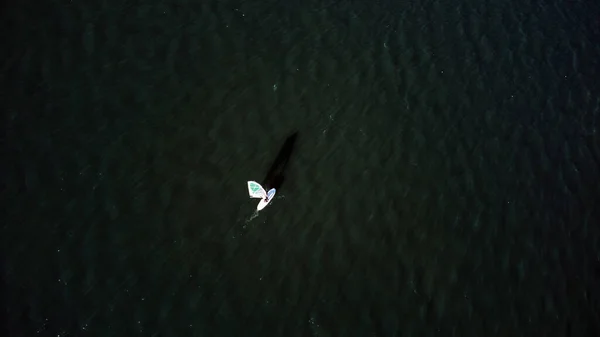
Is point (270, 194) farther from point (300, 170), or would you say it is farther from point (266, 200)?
point (300, 170)

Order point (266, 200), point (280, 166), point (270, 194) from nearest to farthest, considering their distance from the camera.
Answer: point (266, 200), point (270, 194), point (280, 166)

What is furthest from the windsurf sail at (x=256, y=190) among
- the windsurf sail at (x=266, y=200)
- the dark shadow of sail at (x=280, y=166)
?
the dark shadow of sail at (x=280, y=166)

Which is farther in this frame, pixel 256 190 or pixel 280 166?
pixel 280 166

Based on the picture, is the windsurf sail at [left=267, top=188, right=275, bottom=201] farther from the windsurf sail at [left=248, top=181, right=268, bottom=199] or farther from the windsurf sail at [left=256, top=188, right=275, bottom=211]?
the windsurf sail at [left=248, top=181, right=268, bottom=199]

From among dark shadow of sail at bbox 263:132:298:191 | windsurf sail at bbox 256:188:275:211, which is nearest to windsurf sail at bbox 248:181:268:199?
windsurf sail at bbox 256:188:275:211

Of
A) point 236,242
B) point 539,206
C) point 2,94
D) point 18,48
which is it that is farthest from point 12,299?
point 539,206

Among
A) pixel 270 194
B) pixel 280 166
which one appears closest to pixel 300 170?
pixel 280 166
